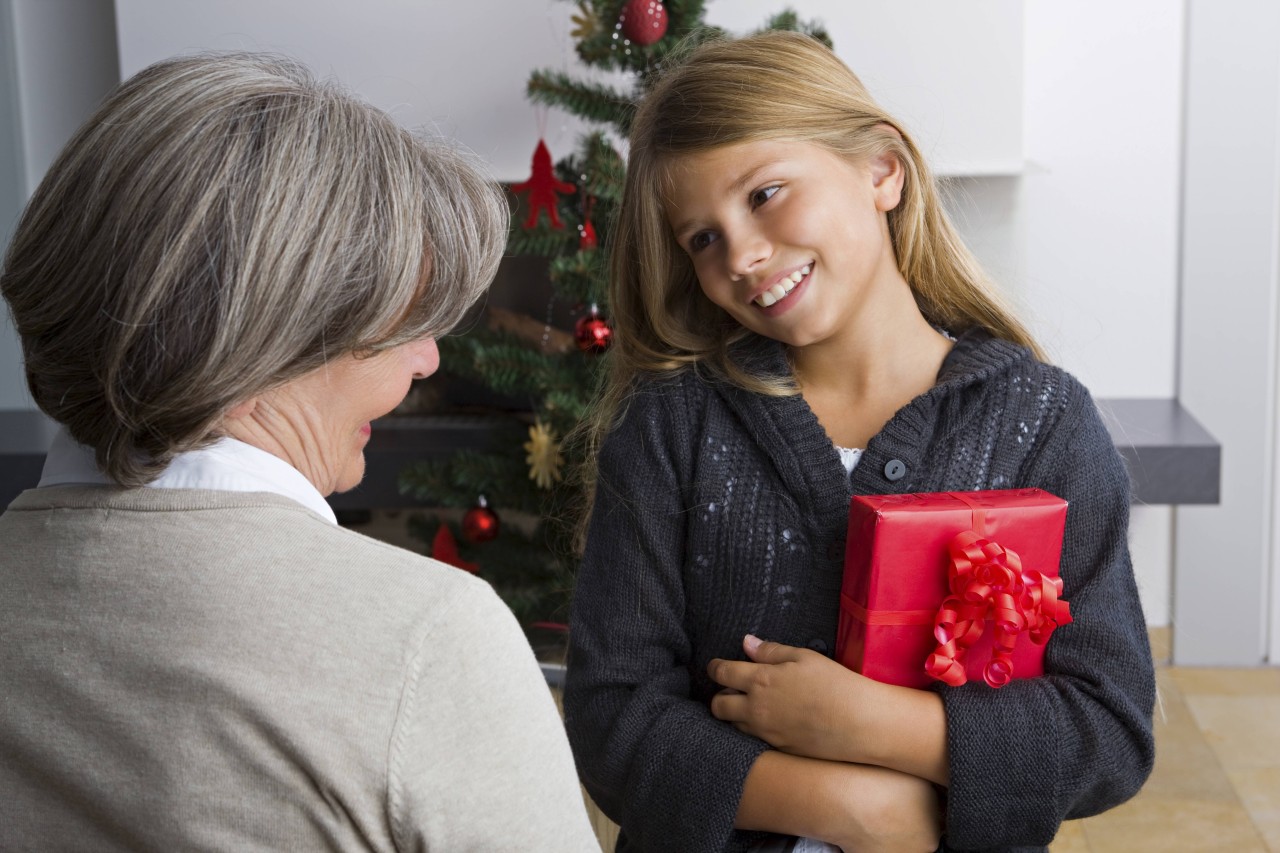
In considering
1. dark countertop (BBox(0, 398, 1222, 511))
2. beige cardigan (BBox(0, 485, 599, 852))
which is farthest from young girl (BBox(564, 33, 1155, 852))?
dark countertop (BBox(0, 398, 1222, 511))

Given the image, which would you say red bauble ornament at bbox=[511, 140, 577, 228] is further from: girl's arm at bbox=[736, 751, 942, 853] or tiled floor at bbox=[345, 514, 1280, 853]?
girl's arm at bbox=[736, 751, 942, 853]

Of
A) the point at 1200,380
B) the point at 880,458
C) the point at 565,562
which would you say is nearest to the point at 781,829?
the point at 880,458

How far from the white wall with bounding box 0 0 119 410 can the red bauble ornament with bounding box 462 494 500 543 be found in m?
1.42

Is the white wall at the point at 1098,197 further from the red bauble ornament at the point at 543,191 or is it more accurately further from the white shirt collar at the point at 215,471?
the white shirt collar at the point at 215,471

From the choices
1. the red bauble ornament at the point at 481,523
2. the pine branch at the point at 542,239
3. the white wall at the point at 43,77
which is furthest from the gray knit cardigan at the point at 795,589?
the white wall at the point at 43,77

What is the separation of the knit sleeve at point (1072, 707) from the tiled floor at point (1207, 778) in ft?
4.59

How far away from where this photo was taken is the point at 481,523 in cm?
259

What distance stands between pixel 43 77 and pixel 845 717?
2.97m

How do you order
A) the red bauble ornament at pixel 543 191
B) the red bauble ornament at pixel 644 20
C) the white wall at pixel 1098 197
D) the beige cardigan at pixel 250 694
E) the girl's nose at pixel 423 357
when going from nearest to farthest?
the beige cardigan at pixel 250 694 → the girl's nose at pixel 423 357 → the red bauble ornament at pixel 644 20 → the red bauble ornament at pixel 543 191 → the white wall at pixel 1098 197

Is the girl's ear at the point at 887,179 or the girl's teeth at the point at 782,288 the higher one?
the girl's ear at the point at 887,179

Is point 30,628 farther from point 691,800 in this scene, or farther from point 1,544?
point 691,800

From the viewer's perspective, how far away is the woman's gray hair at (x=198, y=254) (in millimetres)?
790

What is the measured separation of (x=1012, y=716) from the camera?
1.16 m

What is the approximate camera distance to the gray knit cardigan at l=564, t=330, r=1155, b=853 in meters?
1.16
